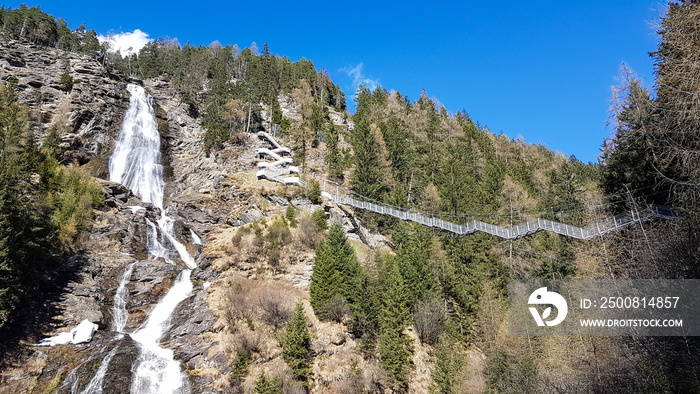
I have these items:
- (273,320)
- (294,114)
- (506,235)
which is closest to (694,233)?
(506,235)

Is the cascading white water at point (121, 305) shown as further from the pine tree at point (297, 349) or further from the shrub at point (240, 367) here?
the pine tree at point (297, 349)

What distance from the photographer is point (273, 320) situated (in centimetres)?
2358

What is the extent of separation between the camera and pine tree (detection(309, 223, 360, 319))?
25.5 m

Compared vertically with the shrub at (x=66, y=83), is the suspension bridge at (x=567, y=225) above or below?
below

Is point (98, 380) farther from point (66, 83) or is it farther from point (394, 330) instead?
point (66, 83)

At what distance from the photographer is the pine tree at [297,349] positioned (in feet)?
66.7

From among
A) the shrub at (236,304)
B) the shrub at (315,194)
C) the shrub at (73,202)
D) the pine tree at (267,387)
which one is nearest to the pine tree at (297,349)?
the pine tree at (267,387)

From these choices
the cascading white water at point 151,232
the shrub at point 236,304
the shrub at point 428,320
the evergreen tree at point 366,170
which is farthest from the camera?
the evergreen tree at point 366,170

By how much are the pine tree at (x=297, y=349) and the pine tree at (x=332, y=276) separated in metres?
4.13

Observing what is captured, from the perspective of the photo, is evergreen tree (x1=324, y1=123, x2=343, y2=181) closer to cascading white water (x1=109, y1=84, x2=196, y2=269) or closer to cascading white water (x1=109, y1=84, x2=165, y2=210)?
cascading white water (x1=109, y1=84, x2=196, y2=269)

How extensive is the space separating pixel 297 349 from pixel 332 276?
6.63 metres

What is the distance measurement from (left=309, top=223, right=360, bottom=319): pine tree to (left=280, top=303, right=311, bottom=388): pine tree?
163 inches

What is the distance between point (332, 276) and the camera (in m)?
26.1

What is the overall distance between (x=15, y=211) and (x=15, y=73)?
44.7 m
